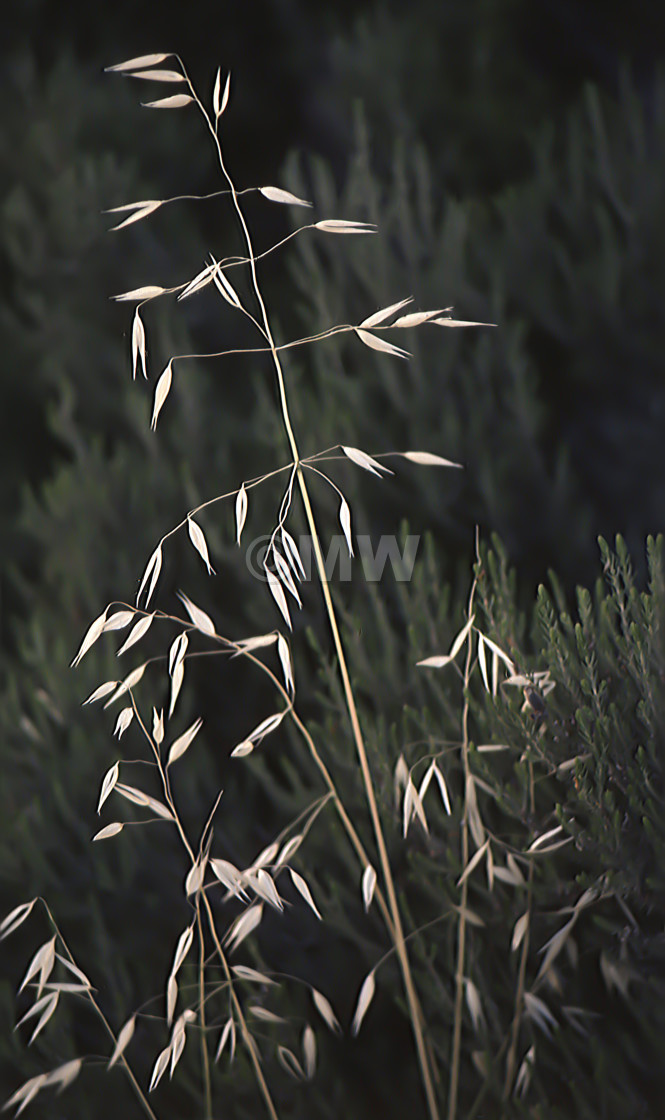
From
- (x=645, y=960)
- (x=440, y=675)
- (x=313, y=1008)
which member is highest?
(x=440, y=675)

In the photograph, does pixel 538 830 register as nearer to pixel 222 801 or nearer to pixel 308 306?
pixel 222 801

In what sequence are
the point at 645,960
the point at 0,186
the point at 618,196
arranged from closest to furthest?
the point at 645,960 → the point at 618,196 → the point at 0,186

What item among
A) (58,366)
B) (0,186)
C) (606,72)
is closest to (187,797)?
(58,366)

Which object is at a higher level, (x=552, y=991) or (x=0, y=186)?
(x=0, y=186)

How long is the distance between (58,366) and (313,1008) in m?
0.84

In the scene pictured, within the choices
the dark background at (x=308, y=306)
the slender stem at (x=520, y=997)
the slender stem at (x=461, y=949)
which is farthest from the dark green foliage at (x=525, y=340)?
the slender stem at (x=520, y=997)

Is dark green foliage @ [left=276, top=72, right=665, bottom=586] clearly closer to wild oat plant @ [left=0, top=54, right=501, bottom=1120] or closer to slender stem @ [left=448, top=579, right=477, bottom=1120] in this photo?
wild oat plant @ [left=0, top=54, right=501, bottom=1120]

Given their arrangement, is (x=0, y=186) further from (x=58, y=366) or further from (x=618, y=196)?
(x=618, y=196)

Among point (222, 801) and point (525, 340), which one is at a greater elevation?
point (525, 340)

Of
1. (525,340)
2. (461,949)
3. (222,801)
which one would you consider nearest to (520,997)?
(461,949)

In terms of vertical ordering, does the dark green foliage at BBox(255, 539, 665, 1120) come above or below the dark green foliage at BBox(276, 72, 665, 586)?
below

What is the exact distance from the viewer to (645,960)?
78 centimetres

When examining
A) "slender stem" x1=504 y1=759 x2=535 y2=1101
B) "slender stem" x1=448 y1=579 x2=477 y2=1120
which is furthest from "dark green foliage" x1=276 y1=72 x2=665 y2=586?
"slender stem" x1=504 y1=759 x2=535 y2=1101

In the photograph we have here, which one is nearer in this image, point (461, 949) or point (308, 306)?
point (461, 949)
